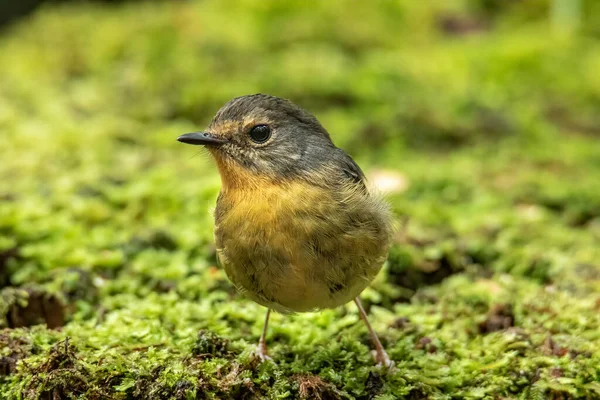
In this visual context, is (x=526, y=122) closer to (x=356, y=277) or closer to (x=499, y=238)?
(x=499, y=238)

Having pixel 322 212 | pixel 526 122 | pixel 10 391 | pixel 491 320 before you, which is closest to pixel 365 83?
pixel 526 122

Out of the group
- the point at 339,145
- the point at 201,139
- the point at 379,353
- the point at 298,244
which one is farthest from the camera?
the point at 339,145

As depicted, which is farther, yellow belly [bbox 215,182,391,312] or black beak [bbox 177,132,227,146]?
black beak [bbox 177,132,227,146]

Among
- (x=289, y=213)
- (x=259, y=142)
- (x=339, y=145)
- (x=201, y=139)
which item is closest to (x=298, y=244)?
(x=289, y=213)

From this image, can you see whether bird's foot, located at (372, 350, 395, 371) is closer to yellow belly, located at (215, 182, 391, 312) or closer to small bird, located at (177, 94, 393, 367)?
small bird, located at (177, 94, 393, 367)

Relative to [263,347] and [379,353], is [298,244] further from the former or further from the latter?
[379,353]

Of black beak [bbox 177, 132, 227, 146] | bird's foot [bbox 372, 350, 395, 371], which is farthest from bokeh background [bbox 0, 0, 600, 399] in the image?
black beak [bbox 177, 132, 227, 146]

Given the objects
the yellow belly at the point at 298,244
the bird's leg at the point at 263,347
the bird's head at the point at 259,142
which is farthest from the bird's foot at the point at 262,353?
the bird's head at the point at 259,142
